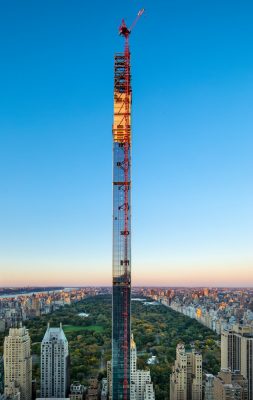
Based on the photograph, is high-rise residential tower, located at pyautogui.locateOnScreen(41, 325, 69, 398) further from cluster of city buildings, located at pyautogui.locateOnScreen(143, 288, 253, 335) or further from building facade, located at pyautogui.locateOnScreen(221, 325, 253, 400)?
cluster of city buildings, located at pyautogui.locateOnScreen(143, 288, 253, 335)

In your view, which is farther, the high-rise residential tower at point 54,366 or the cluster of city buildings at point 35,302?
the cluster of city buildings at point 35,302

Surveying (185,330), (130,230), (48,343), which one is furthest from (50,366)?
(185,330)

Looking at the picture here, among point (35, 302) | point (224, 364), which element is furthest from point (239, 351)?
point (35, 302)

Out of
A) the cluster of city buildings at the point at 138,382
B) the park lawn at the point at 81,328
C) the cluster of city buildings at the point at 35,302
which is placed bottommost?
the cluster of city buildings at the point at 138,382

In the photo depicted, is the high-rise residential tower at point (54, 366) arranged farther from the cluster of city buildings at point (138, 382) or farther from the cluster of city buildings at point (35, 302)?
the cluster of city buildings at point (35, 302)

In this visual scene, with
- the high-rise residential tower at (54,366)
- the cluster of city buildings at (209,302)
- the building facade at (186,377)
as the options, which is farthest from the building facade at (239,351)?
the high-rise residential tower at (54,366)

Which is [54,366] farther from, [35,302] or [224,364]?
[35,302]
